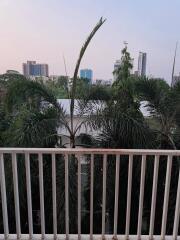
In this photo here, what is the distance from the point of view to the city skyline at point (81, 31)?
11.9 feet

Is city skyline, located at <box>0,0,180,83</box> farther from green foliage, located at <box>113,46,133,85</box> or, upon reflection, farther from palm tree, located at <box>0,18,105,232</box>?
palm tree, located at <box>0,18,105,232</box>

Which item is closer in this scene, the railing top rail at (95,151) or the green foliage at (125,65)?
the railing top rail at (95,151)

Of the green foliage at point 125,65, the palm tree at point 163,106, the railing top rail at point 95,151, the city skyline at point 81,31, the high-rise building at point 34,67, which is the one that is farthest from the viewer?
the green foliage at point 125,65

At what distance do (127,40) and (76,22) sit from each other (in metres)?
1.17

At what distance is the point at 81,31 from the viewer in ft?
11.7

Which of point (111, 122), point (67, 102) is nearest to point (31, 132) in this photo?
point (67, 102)

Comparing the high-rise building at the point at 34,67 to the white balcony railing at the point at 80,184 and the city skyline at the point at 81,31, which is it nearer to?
the city skyline at the point at 81,31

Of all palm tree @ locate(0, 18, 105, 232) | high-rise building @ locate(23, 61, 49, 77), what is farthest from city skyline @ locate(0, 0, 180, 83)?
palm tree @ locate(0, 18, 105, 232)

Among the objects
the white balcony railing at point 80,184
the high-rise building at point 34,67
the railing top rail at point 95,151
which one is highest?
the high-rise building at point 34,67

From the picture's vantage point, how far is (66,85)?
10.9 ft

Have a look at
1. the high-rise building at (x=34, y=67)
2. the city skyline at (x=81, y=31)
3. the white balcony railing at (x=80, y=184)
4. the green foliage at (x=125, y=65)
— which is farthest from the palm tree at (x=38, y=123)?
the green foliage at (x=125, y=65)

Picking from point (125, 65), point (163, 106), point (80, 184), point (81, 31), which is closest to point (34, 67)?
point (81, 31)

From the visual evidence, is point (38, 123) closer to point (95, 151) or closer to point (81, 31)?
point (95, 151)

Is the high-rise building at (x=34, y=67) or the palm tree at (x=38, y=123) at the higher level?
the high-rise building at (x=34, y=67)
